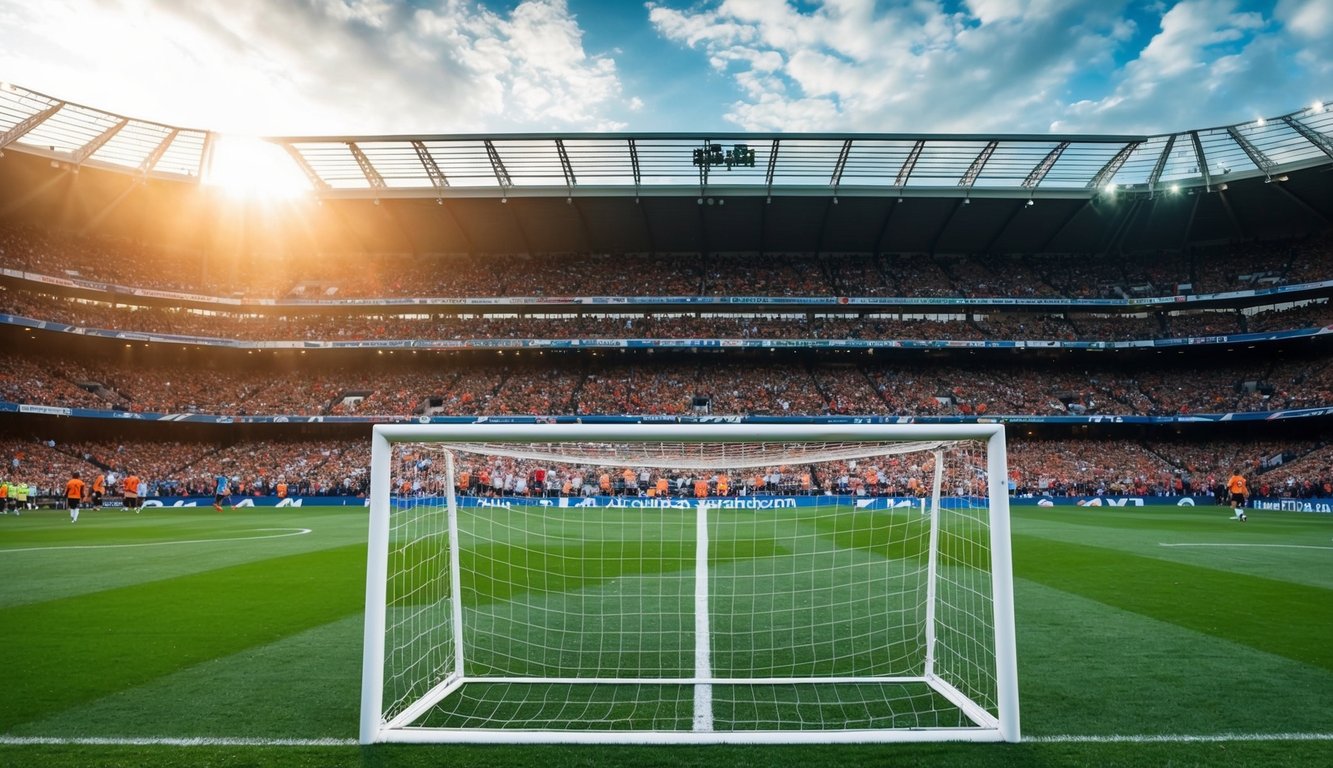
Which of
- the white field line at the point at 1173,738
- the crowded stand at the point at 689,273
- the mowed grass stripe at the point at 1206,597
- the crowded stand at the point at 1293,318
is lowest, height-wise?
the mowed grass stripe at the point at 1206,597

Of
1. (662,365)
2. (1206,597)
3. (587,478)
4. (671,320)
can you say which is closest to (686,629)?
(1206,597)

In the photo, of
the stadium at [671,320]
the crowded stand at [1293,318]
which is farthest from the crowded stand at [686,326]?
the stadium at [671,320]

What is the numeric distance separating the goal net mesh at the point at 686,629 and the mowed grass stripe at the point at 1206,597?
1379 millimetres

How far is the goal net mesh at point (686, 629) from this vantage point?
457 centimetres

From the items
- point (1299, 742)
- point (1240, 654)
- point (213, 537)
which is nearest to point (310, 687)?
point (1299, 742)

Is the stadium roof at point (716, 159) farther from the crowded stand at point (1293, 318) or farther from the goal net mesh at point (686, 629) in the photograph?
the goal net mesh at point (686, 629)

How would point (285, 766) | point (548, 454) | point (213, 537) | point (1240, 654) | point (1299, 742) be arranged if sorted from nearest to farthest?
point (285, 766), point (1299, 742), point (1240, 654), point (548, 454), point (213, 537)

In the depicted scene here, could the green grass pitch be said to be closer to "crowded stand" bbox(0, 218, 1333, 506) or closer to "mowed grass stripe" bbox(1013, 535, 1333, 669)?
"mowed grass stripe" bbox(1013, 535, 1333, 669)

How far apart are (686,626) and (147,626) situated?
527 cm

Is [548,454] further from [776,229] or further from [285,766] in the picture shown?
[776,229]

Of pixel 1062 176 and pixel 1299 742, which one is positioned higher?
pixel 1062 176

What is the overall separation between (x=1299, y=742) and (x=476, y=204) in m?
36.8

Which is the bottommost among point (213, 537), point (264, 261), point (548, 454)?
point (213, 537)

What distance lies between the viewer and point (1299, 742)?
394 centimetres
